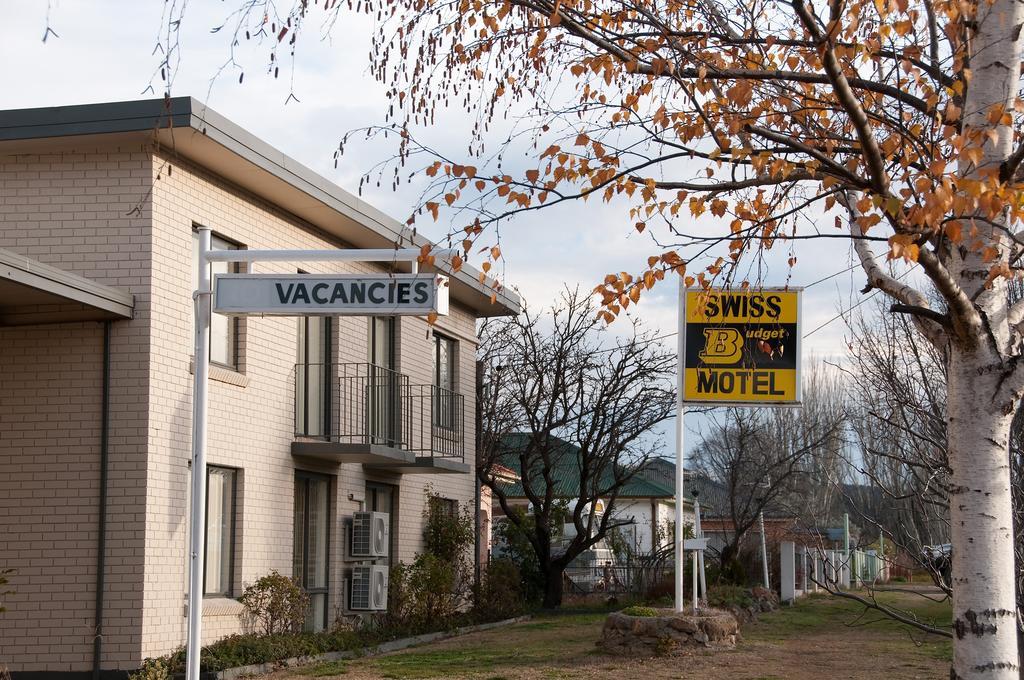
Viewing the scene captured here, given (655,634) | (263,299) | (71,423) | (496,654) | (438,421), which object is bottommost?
(496,654)

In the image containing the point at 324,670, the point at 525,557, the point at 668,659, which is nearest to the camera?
the point at 324,670

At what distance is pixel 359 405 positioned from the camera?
2008cm

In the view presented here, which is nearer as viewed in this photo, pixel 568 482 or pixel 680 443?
pixel 680 443

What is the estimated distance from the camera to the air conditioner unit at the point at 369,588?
1978cm

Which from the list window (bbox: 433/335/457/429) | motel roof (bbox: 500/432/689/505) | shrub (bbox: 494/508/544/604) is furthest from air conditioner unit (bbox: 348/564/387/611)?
motel roof (bbox: 500/432/689/505)

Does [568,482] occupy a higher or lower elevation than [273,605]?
higher

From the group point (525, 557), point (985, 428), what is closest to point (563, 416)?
point (525, 557)

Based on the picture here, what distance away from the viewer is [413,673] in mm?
15258

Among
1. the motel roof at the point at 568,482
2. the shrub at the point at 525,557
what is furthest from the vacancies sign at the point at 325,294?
the motel roof at the point at 568,482

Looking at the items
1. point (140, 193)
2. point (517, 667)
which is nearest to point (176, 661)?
point (517, 667)

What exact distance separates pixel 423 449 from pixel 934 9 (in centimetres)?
1701

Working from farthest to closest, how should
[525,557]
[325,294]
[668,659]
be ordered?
1. [525,557]
2. [668,659]
3. [325,294]

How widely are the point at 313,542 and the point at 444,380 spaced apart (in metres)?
6.91

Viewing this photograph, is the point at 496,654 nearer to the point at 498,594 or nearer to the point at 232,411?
the point at 232,411
